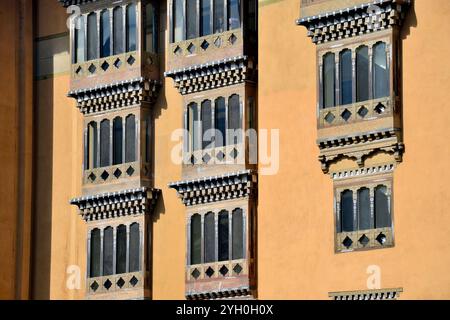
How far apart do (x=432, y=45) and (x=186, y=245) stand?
29.9ft

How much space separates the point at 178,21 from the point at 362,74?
6.81 metres

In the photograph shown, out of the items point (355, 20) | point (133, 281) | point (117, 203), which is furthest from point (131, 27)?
point (355, 20)

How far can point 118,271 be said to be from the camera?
151 ft

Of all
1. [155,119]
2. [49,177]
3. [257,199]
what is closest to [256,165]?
[257,199]

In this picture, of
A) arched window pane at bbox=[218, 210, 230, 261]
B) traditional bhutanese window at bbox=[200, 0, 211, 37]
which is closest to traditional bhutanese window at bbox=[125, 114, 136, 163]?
traditional bhutanese window at bbox=[200, 0, 211, 37]

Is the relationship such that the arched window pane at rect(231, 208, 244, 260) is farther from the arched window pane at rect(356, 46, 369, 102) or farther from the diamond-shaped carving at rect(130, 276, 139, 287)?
the arched window pane at rect(356, 46, 369, 102)

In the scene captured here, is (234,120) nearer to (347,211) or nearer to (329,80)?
(329,80)

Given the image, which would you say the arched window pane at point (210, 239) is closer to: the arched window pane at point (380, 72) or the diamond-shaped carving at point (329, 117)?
the diamond-shaped carving at point (329, 117)

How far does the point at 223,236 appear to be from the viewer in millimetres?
43875

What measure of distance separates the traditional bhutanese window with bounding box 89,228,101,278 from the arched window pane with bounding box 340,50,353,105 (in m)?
9.16

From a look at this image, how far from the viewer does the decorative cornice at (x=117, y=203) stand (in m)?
45.7

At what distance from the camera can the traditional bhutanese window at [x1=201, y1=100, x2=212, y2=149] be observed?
146 ft

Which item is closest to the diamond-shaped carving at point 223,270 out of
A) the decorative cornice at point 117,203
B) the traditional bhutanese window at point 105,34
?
the decorative cornice at point 117,203

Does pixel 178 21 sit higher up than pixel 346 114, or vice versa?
pixel 178 21
